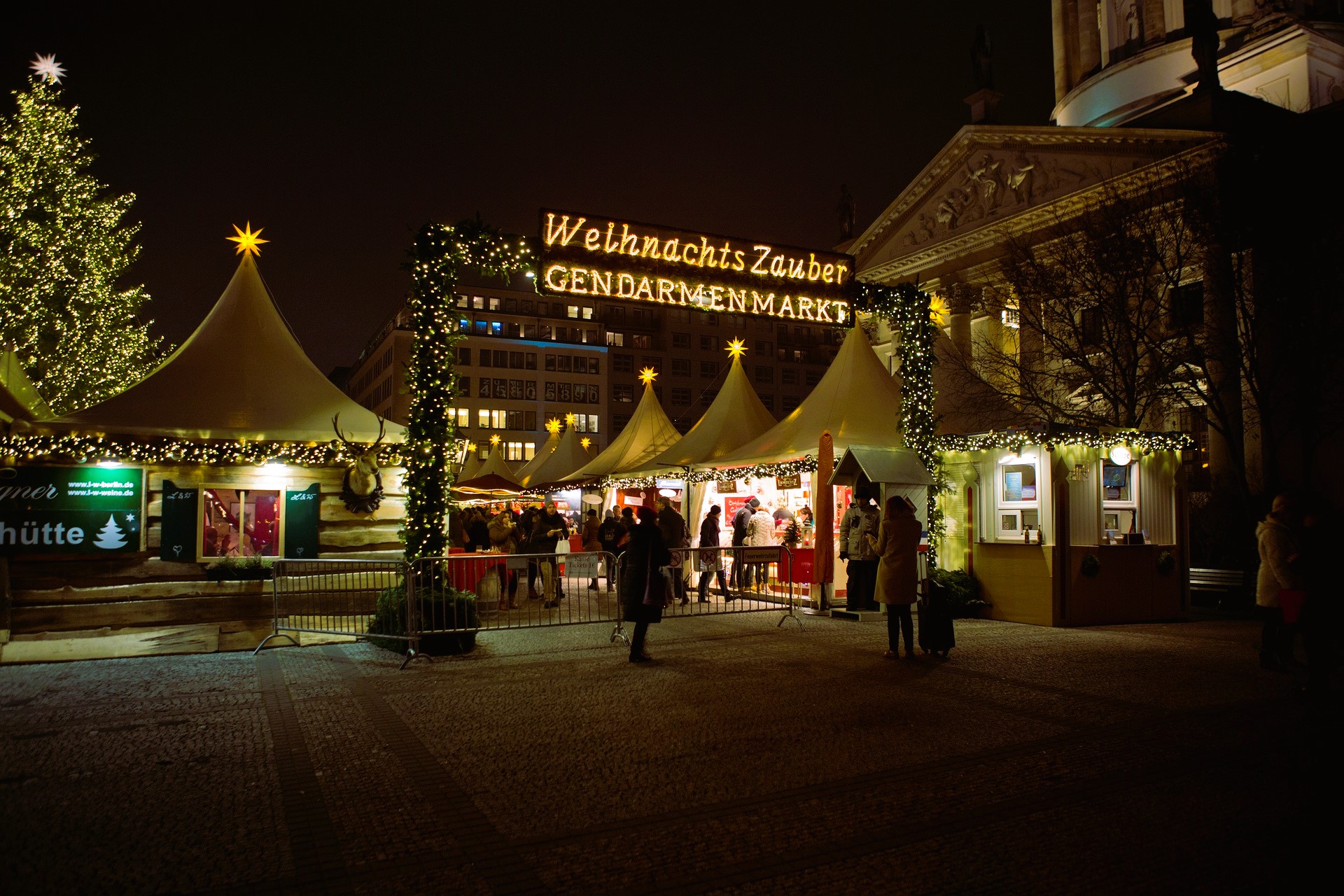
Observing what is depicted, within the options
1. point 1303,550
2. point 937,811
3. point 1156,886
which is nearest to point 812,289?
point 1303,550

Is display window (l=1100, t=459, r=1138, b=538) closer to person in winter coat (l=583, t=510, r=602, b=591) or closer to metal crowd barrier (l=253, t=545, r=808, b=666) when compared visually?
metal crowd barrier (l=253, t=545, r=808, b=666)

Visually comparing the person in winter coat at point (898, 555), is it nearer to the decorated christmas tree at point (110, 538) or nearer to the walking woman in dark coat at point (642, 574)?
the walking woman in dark coat at point (642, 574)

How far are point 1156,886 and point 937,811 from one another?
4.08 ft

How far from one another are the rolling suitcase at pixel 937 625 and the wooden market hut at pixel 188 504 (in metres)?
7.58

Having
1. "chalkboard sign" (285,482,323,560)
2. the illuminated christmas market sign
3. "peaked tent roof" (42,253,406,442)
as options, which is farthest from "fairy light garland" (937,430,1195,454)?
"chalkboard sign" (285,482,323,560)

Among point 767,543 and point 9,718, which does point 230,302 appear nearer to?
point 9,718

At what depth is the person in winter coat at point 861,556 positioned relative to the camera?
13.1m

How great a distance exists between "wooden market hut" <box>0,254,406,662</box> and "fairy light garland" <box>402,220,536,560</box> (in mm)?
1718

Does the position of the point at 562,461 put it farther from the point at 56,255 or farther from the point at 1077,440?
the point at 1077,440

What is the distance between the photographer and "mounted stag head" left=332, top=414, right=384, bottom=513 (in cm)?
1259

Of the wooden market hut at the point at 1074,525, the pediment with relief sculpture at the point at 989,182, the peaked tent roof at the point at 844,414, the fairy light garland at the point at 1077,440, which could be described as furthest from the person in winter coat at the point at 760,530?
the pediment with relief sculpture at the point at 989,182

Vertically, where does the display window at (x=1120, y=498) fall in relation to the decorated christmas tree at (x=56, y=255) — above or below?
below

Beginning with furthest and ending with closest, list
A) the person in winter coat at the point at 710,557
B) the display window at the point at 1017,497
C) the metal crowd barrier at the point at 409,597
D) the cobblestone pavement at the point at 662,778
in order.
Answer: the person in winter coat at the point at 710,557 < the display window at the point at 1017,497 < the metal crowd barrier at the point at 409,597 < the cobblestone pavement at the point at 662,778

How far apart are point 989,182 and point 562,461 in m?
20.4
